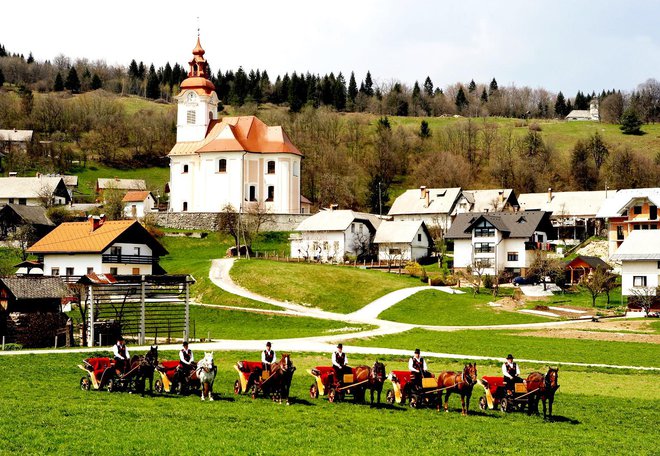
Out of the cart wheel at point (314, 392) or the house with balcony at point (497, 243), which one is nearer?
the cart wheel at point (314, 392)

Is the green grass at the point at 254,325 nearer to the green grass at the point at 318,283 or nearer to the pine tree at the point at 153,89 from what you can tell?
the green grass at the point at 318,283

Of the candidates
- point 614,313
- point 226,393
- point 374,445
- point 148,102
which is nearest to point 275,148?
point 614,313

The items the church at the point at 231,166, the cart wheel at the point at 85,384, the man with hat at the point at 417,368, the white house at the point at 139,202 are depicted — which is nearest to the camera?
the man with hat at the point at 417,368

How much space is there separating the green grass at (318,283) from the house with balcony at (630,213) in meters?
19.3

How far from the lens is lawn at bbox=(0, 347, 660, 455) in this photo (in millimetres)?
15914

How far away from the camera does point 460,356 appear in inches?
1366

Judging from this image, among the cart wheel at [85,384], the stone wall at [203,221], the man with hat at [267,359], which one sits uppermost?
the stone wall at [203,221]

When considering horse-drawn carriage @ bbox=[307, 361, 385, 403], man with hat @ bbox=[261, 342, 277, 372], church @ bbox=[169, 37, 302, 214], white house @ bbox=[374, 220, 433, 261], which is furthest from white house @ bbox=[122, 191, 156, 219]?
horse-drawn carriage @ bbox=[307, 361, 385, 403]

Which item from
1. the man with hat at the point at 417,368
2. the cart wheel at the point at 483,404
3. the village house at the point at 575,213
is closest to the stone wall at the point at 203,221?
the village house at the point at 575,213

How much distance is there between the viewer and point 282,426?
18.1m

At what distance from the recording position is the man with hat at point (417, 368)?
71.0ft

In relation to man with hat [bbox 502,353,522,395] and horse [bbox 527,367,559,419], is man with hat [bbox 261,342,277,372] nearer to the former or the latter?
man with hat [bbox 502,353,522,395]

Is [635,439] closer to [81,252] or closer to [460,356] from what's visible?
[460,356]

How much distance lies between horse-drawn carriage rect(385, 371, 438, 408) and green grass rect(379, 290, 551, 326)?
104ft
